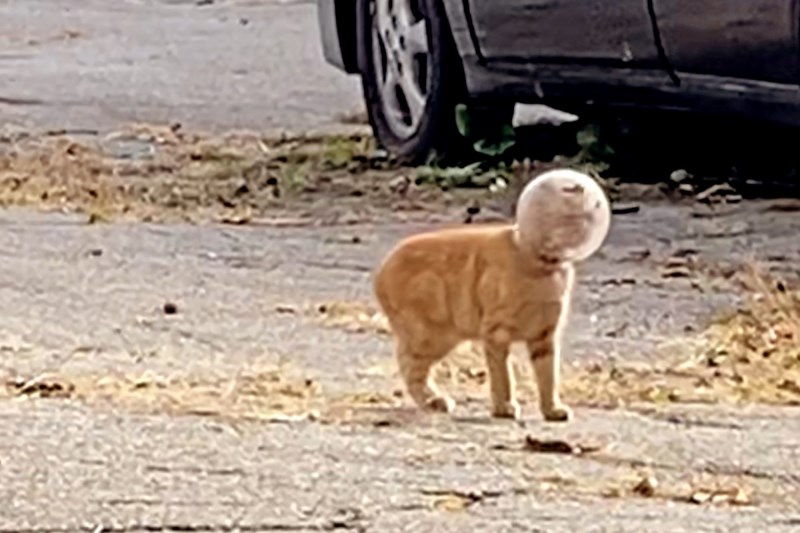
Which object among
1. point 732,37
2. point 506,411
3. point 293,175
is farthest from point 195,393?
point 293,175

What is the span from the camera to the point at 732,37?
8648 mm

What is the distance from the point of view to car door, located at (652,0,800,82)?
844cm

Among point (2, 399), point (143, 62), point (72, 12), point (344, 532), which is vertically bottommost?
point (72, 12)

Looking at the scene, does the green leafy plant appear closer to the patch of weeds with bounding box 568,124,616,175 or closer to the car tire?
the car tire

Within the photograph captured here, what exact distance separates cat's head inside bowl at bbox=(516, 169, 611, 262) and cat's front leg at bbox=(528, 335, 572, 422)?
211mm

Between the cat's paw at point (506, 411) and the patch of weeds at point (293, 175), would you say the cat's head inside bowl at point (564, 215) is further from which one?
the patch of weeds at point (293, 175)

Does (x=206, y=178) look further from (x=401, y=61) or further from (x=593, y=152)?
(x=593, y=152)

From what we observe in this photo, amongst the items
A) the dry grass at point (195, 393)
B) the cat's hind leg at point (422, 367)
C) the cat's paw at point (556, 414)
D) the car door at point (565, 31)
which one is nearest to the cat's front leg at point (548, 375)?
the cat's paw at point (556, 414)

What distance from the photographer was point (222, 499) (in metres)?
4.68

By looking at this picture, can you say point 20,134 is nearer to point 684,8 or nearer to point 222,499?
point 684,8

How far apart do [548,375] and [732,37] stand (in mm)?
3297

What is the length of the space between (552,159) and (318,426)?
A: 525cm

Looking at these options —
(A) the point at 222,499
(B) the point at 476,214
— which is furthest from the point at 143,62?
(A) the point at 222,499

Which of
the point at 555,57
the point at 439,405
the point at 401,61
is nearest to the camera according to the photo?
the point at 439,405
